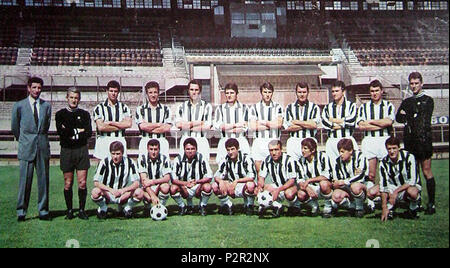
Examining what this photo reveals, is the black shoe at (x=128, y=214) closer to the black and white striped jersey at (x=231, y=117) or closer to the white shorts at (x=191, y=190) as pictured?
the white shorts at (x=191, y=190)

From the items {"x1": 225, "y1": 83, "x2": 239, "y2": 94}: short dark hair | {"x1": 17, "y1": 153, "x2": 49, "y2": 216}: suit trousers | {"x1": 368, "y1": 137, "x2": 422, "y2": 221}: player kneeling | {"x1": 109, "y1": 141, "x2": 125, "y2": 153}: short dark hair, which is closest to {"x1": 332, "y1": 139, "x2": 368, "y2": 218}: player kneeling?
{"x1": 368, "y1": 137, "x2": 422, "y2": 221}: player kneeling

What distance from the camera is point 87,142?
2971 mm

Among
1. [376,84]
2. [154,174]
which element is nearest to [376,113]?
[376,84]

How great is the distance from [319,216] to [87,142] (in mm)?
1741

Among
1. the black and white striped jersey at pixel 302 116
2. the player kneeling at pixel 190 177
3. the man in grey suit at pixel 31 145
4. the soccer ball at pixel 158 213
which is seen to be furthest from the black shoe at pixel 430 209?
the man in grey suit at pixel 31 145

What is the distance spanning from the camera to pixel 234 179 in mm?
3020

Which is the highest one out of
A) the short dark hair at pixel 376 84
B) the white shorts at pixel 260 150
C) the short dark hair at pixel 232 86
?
the short dark hair at pixel 232 86

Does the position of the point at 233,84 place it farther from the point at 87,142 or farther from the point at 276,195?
the point at 87,142

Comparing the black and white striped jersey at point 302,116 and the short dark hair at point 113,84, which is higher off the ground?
the short dark hair at point 113,84

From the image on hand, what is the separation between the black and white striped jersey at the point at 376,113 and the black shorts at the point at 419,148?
162 millimetres

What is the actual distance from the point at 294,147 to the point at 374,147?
23.1 inches

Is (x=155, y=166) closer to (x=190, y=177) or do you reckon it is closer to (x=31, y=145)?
(x=190, y=177)

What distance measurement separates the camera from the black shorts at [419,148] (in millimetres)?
2963
